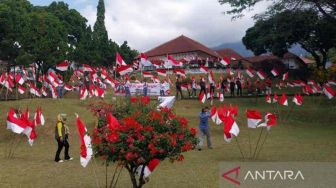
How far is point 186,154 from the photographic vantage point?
58.5 feet

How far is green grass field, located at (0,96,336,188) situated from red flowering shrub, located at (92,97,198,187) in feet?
8.94

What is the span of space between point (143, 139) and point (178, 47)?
6785cm

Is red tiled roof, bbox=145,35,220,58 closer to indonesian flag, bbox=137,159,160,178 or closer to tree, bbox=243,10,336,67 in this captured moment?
tree, bbox=243,10,336,67

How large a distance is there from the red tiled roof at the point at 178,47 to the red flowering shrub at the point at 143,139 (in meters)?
64.9

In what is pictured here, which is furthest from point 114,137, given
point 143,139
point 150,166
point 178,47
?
point 178,47

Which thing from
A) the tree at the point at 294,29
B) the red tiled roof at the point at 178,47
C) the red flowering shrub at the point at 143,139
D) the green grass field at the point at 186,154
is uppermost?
the red tiled roof at the point at 178,47

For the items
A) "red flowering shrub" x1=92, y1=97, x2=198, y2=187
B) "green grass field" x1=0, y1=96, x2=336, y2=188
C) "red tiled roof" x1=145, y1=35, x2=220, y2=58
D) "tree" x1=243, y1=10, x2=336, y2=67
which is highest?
"red tiled roof" x1=145, y1=35, x2=220, y2=58

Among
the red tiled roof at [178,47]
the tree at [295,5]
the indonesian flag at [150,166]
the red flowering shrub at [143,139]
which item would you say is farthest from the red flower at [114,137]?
the red tiled roof at [178,47]

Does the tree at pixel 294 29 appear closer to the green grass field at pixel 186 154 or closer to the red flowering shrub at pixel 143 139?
the green grass field at pixel 186 154

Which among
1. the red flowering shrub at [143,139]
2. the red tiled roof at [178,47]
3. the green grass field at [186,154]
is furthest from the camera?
the red tiled roof at [178,47]

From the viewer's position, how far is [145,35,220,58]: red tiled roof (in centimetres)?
7531

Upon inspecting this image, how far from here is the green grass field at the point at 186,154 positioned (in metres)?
13.2

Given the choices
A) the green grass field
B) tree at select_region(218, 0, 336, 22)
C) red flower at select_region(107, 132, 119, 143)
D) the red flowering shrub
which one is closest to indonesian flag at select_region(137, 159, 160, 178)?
the red flowering shrub

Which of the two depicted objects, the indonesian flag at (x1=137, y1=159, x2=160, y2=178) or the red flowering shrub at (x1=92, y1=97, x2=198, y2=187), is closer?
the red flowering shrub at (x1=92, y1=97, x2=198, y2=187)
